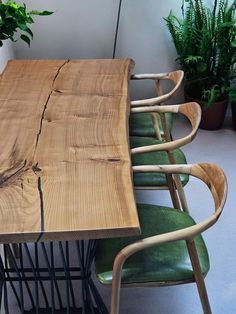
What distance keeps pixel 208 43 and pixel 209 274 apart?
1.68 meters

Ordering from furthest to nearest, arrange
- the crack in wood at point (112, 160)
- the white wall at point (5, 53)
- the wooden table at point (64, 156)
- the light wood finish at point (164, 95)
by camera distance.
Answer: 1. the white wall at point (5, 53)
2. the light wood finish at point (164, 95)
3. the crack in wood at point (112, 160)
4. the wooden table at point (64, 156)

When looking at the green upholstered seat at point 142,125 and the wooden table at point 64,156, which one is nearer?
the wooden table at point 64,156

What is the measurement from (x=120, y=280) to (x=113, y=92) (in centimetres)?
101

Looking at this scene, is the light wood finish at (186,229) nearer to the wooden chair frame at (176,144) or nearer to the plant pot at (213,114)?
the wooden chair frame at (176,144)

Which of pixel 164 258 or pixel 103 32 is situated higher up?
pixel 103 32

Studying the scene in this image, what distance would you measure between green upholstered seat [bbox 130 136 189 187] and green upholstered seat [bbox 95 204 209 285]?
0.33 m

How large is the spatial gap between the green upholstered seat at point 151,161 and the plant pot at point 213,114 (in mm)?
1114

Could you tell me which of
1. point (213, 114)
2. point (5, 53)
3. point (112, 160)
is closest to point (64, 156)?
point (112, 160)

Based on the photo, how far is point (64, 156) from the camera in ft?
4.59

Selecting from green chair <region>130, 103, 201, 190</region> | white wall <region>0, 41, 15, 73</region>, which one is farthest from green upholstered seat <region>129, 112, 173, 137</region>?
white wall <region>0, 41, 15, 73</region>

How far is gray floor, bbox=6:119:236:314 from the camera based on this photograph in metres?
1.74

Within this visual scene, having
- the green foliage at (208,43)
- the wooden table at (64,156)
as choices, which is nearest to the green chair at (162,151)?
the wooden table at (64,156)

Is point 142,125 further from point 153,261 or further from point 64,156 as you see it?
point 153,261

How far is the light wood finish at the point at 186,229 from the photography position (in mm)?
1147
